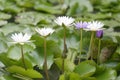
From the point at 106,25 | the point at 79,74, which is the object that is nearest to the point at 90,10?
the point at 106,25

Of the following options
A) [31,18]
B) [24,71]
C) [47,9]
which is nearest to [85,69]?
[24,71]

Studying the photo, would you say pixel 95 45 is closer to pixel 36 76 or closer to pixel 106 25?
pixel 36 76

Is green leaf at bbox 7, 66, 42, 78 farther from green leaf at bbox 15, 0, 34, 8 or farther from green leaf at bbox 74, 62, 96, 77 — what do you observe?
green leaf at bbox 15, 0, 34, 8

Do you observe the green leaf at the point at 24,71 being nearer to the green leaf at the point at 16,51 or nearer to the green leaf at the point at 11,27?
the green leaf at the point at 16,51

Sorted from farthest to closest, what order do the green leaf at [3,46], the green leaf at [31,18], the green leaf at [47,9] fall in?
the green leaf at [47,9] → the green leaf at [31,18] → the green leaf at [3,46]

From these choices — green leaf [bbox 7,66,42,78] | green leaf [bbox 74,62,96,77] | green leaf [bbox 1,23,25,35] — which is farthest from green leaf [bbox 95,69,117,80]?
green leaf [bbox 1,23,25,35]

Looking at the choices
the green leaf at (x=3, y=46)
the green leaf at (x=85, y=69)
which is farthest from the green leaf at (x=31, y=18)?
the green leaf at (x=85, y=69)

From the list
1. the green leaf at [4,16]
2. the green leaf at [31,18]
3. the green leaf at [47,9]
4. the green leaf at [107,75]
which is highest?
the green leaf at [47,9]

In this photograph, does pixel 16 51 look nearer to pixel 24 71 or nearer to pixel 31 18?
pixel 24 71

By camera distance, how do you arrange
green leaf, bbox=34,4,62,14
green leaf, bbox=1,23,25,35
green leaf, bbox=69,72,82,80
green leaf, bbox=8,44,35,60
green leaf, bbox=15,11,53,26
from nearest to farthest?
green leaf, bbox=69,72,82,80
green leaf, bbox=8,44,35,60
green leaf, bbox=1,23,25,35
green leaf, bbox=15,11,53,26
green leaf, bbox=34,4,62,14
